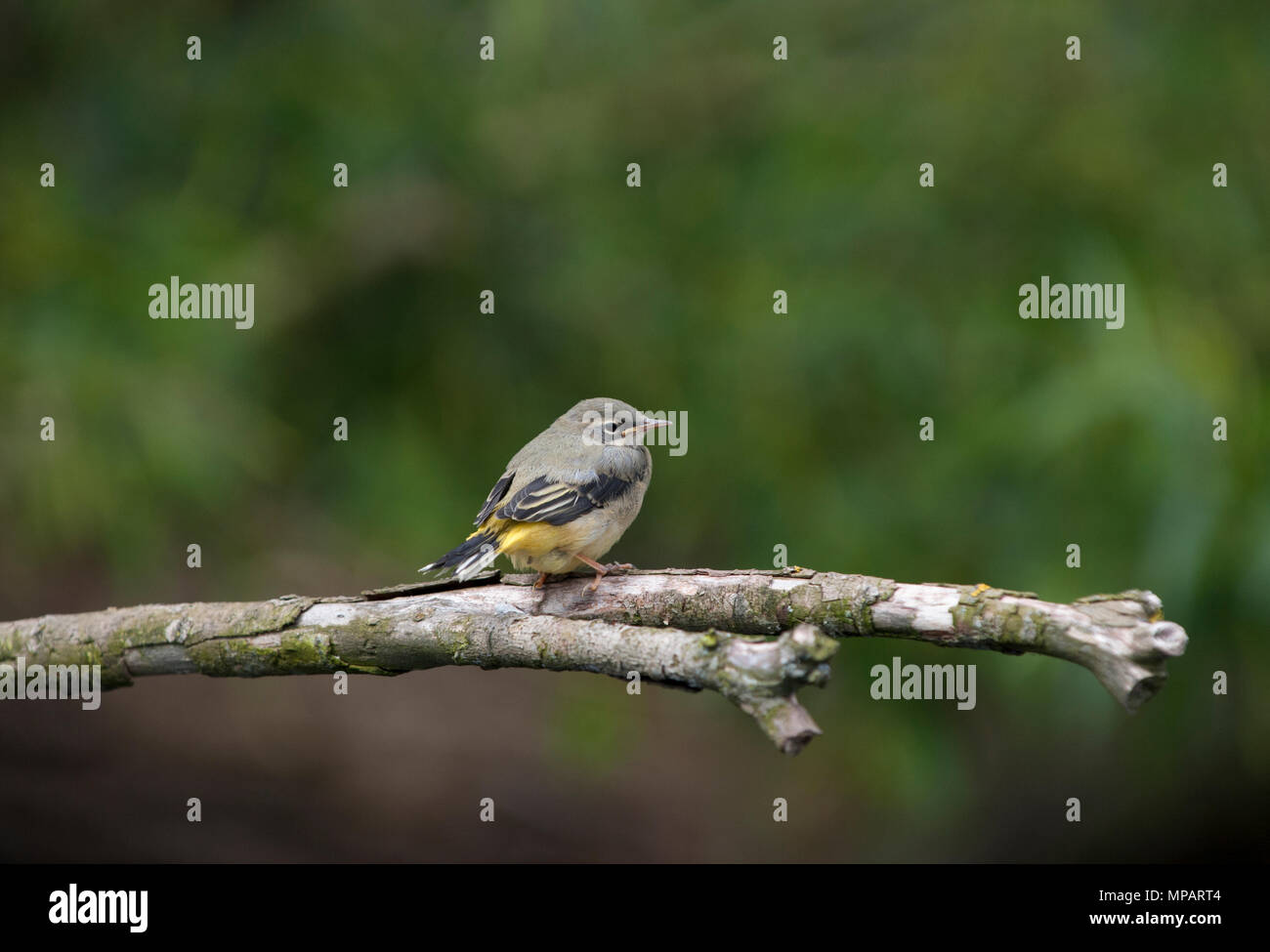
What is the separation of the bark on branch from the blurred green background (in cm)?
401

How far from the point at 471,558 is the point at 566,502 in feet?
1.56

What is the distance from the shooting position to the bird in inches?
199

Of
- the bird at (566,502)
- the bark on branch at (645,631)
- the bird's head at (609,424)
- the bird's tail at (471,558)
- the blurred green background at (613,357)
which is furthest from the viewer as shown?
the blurred green background at (613,357)

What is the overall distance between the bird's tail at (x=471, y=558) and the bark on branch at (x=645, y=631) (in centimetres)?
21

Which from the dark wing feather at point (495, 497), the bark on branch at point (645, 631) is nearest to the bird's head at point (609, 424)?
the dark wing feather at point (495, 497)

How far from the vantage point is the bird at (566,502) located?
16.6 feet

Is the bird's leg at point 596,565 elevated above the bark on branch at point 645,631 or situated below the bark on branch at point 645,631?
above

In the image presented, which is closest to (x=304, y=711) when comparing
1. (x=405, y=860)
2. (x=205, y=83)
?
(x=405, y=860)

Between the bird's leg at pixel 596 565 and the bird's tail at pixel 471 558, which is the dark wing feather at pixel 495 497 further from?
the bird's leg at pixel 596 565

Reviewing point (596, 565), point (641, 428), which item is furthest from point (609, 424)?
point (596, 565)

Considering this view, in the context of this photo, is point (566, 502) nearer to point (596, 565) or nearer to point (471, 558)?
point (596, 565)

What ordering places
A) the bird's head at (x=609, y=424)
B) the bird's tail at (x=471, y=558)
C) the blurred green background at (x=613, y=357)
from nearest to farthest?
1. the bird's tail at (x=471, y=558)
2. the bird's head at (x=609, y=424)
3. the blurred green background at (x=613, y=357)

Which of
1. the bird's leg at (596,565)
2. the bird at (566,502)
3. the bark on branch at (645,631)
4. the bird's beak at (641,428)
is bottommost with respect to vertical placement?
the bark on branch at (645,631)

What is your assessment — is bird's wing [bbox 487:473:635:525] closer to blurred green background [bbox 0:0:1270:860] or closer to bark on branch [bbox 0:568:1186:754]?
bark on branch [bbox 0:568:1186:754]
